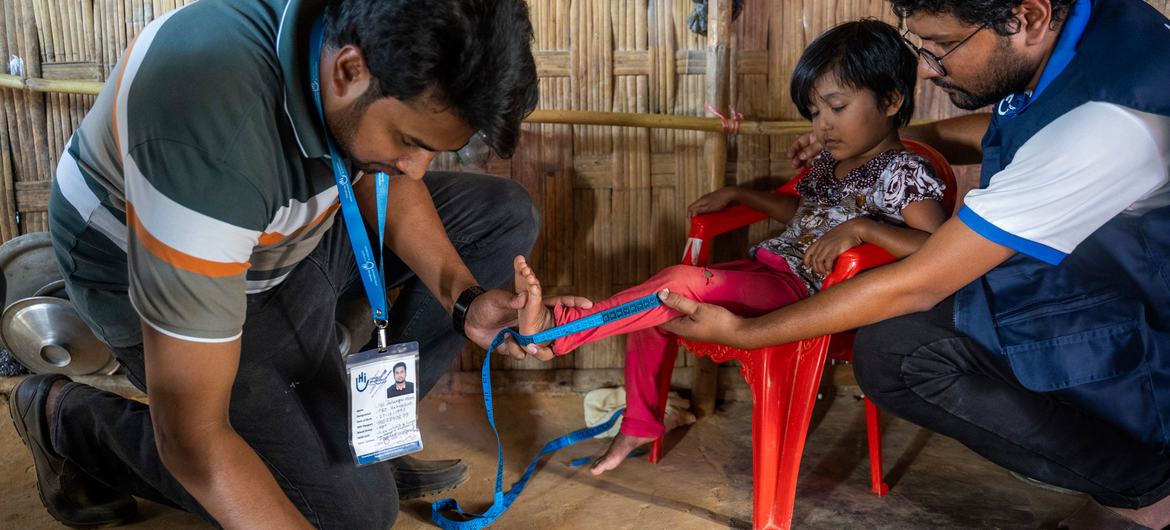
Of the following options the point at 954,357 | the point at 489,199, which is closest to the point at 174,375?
the point at 489,199

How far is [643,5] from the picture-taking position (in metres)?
2.50

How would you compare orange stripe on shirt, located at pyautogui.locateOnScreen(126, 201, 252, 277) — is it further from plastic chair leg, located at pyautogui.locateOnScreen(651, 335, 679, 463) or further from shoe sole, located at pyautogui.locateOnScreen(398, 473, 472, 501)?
plastic chair leg, located at pyautogui.locateOnScreen(651, 335, 679, 463)

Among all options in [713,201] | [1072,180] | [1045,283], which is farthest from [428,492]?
[1072,180]

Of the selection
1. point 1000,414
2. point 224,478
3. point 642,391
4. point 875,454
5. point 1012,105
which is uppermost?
point 1012,105

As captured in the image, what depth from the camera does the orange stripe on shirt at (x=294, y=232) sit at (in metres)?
1.49

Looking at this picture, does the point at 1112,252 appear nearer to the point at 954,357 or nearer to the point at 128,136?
the point at 954,357

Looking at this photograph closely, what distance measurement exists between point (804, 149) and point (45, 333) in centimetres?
204

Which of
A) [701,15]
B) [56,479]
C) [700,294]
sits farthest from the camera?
[701,15]

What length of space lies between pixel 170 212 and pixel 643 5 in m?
1.67

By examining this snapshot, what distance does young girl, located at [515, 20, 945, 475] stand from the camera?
1.96 m

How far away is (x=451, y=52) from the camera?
3.84 feet

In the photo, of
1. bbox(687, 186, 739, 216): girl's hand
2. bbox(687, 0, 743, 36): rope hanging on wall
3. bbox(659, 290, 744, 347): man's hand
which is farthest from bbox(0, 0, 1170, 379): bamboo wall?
bbox(659, 290, 744, 347): man's hand

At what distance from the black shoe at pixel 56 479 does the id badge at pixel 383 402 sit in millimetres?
703

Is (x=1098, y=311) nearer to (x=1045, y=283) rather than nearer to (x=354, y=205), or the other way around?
(x=1045, y=283)
